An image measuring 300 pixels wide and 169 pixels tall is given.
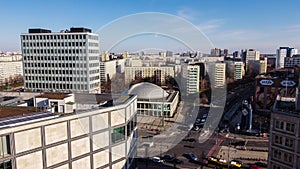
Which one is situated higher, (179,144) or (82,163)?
(82,163)

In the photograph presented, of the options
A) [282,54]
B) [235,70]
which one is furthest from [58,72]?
[282,54]

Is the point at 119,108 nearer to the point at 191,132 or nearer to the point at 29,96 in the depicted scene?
the point at 29,96

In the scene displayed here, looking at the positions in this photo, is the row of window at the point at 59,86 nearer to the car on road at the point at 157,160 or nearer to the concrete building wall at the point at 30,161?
the car on road at the point at 157,160

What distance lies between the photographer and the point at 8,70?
29375 mm

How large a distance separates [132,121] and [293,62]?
1374 inches

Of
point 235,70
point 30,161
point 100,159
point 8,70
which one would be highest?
point 235,70

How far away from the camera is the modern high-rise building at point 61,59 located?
43.7 ft

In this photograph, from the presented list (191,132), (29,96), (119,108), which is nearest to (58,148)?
(119,108)

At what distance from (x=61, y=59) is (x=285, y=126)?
11.9 metres

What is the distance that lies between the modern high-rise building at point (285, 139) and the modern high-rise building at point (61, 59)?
34.6ft

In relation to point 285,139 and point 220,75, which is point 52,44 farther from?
point 220,75

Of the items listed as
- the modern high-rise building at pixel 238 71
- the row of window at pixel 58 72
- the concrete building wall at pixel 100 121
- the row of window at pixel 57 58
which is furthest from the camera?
the modern high-rise building at pixel 238 71

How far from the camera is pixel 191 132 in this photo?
1096 centimetres

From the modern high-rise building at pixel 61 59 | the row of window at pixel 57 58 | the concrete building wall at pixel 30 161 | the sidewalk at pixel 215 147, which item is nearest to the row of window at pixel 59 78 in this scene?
the modern high-rise building at pixel 61 59
